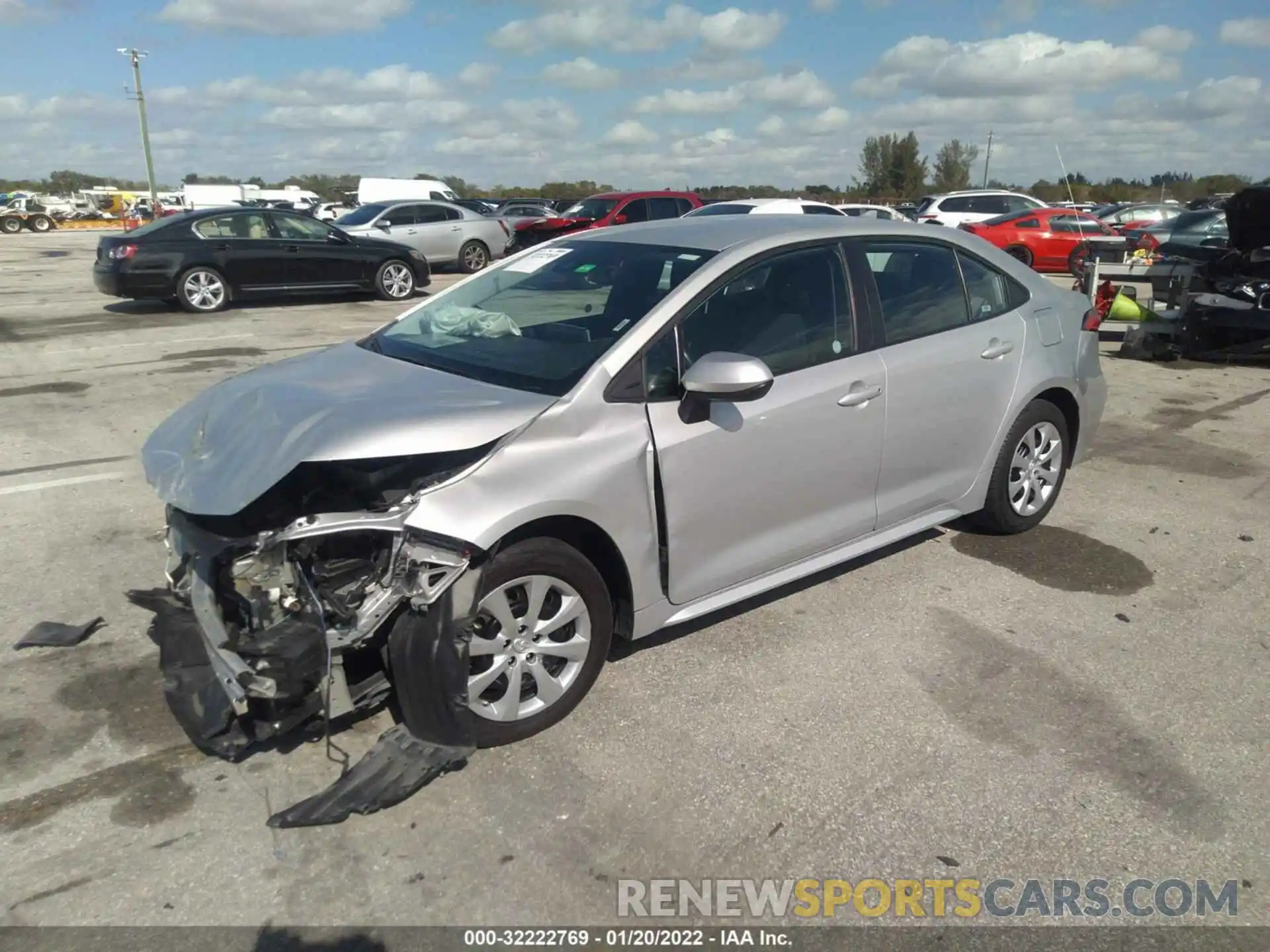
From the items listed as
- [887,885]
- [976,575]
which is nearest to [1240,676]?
[976,575]

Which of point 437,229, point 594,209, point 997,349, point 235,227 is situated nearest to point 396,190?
point 437,229

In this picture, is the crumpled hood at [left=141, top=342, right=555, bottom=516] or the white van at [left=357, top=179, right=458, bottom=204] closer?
the crumpled hood at [left=141, top=342, right=555, bottom=516]

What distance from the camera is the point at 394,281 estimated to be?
1619 cm

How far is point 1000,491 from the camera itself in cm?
502

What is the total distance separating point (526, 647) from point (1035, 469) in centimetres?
324

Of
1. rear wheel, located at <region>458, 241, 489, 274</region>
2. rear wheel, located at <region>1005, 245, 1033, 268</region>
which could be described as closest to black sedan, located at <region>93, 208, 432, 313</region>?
rear wheel, located at <region>458, 241, 489, 274</region>

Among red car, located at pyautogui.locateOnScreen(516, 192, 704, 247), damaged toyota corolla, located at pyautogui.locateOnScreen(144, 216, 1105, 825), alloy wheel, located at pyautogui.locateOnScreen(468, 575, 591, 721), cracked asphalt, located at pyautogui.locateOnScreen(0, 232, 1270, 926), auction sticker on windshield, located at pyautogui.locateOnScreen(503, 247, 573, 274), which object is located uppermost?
red car, located at pyautogui.locateOnScreen(516, 192, 704, 247)

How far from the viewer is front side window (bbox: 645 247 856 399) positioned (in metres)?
3.63

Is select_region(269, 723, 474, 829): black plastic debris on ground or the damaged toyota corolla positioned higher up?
the damaged toyota corolla

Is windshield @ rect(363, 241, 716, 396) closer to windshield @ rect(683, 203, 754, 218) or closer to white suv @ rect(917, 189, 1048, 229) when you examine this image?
windshield @ rect(683, 203, 754, 218)

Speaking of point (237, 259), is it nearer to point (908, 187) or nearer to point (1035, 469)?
point (1035, 469)

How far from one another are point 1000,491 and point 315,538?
11.6ft

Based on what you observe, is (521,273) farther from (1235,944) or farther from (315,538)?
(1235,944)

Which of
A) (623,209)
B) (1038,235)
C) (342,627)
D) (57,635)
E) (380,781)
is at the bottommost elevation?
(380,781)
